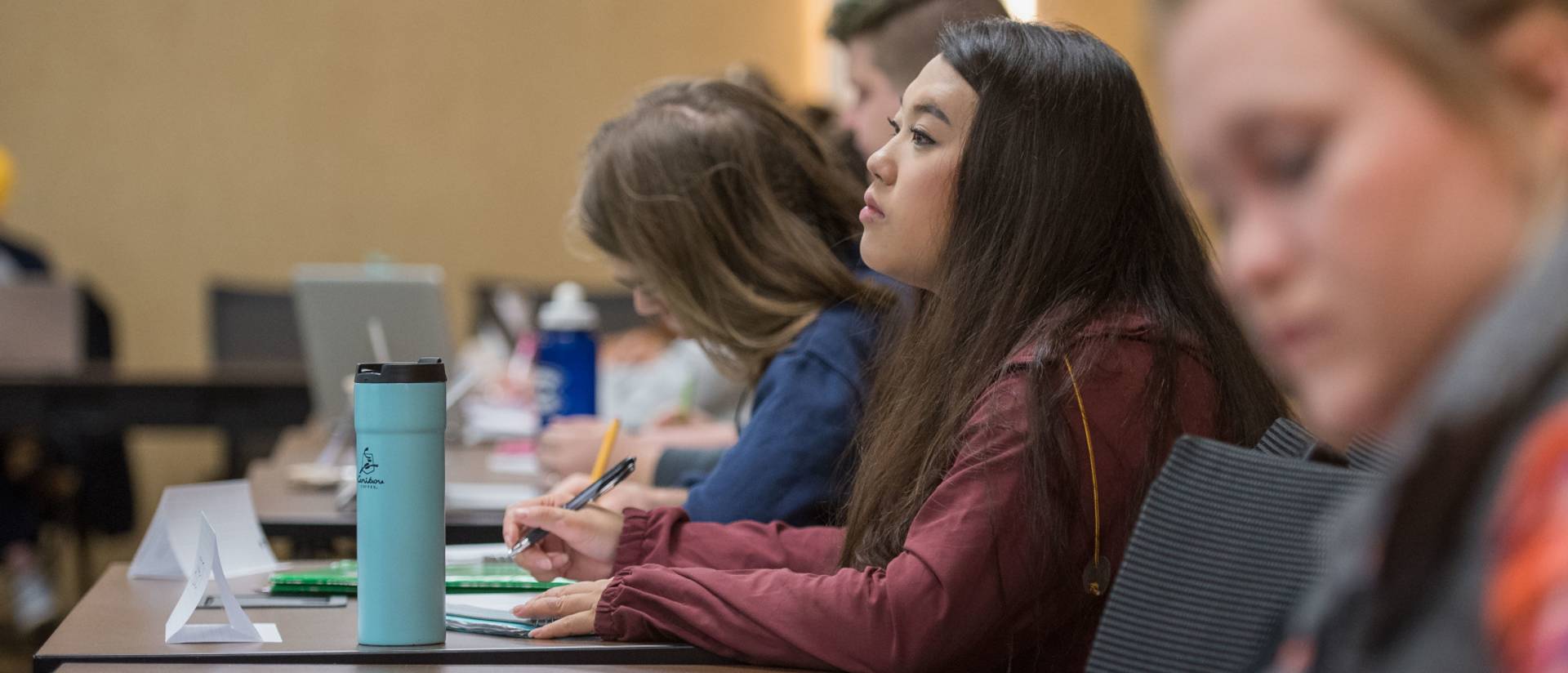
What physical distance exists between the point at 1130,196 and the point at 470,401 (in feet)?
6.92

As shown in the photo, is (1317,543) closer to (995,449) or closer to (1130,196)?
(995,449)

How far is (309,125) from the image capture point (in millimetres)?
5730

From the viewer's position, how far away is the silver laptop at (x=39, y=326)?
4078mm

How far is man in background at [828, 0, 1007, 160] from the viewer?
2.11 metres

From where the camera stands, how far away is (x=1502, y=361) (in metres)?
0.41

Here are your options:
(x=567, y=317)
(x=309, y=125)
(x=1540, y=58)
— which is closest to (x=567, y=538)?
(x=1540, y=58)

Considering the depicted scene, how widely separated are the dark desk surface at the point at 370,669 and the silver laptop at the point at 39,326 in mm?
3439

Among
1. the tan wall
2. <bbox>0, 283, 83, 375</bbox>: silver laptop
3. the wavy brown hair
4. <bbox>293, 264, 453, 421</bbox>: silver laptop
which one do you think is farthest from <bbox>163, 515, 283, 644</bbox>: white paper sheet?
the tan wall

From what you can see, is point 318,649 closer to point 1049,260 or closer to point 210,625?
point 210,625

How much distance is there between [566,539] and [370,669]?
0.91 feet

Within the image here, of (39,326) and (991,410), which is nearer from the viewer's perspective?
(991,410)

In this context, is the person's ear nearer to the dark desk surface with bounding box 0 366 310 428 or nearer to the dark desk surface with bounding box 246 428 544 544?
the dark desk surface with bounding box 246 428 544 544

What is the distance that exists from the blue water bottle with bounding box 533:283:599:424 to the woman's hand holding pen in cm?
112

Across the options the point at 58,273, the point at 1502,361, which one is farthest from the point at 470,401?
the point at 58,273
